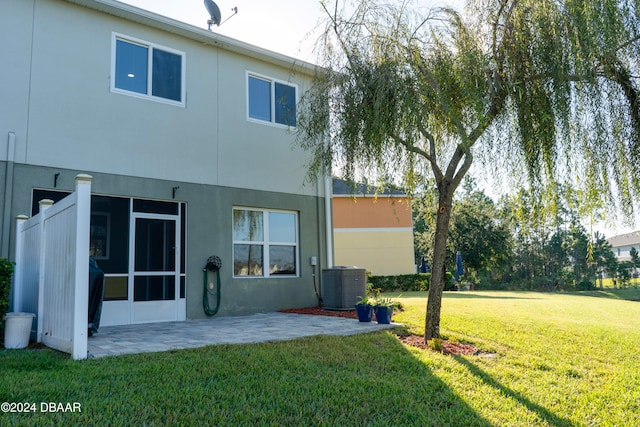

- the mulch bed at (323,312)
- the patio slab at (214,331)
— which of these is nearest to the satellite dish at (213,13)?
the patio slab at (214,331)

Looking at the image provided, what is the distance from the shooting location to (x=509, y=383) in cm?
483

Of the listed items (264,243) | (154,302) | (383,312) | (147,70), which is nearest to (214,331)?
(154,302)

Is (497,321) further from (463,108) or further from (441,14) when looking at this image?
(441,14)

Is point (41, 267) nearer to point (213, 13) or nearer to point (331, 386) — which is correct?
point (331, 386)

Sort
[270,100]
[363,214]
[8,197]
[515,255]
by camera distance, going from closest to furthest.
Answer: [8,197], [270,100], [363,214], [515,255]

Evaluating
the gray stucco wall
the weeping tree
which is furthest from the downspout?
the weeping tree

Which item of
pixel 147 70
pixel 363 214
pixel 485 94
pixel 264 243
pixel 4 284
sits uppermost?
pixel 147 70

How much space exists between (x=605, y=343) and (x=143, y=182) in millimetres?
7988

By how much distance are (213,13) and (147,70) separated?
235 centimetres

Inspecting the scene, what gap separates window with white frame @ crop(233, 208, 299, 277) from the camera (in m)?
9.83

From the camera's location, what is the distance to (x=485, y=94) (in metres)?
Answer: 5.96

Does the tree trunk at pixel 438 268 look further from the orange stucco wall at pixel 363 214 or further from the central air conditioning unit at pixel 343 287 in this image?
the orange stucco wall at pixel 363 214

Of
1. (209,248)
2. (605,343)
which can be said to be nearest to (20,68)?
(209,248)

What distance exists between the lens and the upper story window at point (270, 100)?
10289mm
